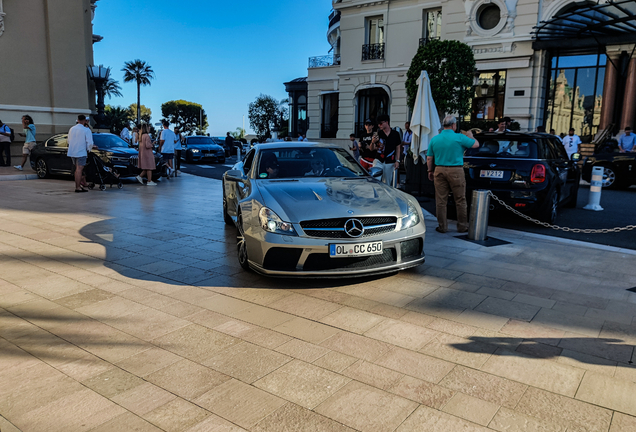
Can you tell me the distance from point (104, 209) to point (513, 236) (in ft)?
24.8

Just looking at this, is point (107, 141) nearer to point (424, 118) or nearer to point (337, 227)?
point (424, 118)

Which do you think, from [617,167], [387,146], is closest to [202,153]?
[387,146]

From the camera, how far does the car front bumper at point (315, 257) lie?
453 centimetres

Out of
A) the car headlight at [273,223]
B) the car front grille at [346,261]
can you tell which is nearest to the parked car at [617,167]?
the car front grille at [346,261]

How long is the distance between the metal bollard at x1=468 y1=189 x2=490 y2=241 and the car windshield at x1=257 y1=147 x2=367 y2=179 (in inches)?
72.4

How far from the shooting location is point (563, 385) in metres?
3.00

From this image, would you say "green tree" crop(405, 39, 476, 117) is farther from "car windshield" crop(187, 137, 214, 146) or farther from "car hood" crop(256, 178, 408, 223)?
"car hood" crop(256, 178, 408, 223)

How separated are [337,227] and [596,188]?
26.7 feet

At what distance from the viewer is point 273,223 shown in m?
4.70

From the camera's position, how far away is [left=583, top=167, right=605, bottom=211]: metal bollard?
405 inches

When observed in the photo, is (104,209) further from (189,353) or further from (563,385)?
(563,385)

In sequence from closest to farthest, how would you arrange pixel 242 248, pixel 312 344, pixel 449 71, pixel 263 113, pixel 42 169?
pixel 312 344, pixel 242 248, pixel 42 169, pixel 449 71, pixel 263 113

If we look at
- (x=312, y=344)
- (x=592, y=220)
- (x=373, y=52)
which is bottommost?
(x=312, y=344)

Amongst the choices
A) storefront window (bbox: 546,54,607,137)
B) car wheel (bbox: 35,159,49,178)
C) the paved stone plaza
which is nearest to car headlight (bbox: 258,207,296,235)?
the paved stone plaza
